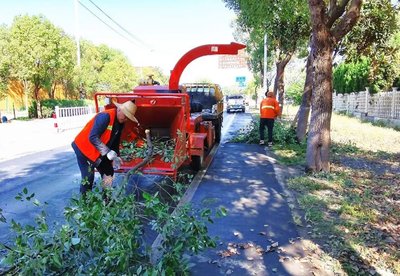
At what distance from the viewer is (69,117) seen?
16891 mm

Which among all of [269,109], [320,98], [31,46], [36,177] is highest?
[31,46]

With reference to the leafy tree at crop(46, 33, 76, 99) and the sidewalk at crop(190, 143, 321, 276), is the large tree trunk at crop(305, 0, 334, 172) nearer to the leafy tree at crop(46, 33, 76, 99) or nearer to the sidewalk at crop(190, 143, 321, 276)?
the sidewalk at crop(190, 143, 321, 276)

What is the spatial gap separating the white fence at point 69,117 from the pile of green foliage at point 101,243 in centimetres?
1405

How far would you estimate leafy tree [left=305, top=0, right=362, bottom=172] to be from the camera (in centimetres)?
655

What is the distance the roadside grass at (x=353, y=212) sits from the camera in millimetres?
3395

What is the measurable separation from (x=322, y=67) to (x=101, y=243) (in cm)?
579

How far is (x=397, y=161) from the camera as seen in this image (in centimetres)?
801

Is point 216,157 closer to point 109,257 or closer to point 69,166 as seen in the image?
point 69,166

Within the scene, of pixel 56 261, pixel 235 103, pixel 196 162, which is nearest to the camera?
pixel 56 261

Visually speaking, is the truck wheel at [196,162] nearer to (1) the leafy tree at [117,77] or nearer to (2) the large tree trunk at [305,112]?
(2) the large tree trunk at [305,112]

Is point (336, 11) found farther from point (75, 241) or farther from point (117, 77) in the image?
point (117, 77)

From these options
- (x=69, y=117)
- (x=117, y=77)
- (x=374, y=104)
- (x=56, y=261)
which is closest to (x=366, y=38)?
(x=374, y=104)

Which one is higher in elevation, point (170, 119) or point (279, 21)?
point (279, 21)

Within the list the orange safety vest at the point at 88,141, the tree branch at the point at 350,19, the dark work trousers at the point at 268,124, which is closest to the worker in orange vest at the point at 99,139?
the orange safety vest at the point at 88,141
